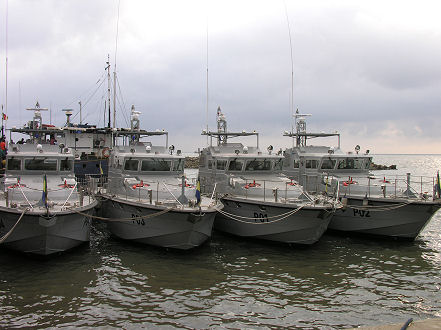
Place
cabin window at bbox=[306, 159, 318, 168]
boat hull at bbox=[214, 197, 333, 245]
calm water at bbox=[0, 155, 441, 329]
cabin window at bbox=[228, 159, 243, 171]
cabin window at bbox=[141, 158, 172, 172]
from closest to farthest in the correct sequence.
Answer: calm water at bbox=[0, 155, 441, 329] → boat hull at bbox=[214, 197, 333, 245] → cabin window at bbox=[141, 158, 172, 172] → cabin window at bbox=[228, 159, 243, 171] → cabin window at bbox=[306, 159, 318, 168]

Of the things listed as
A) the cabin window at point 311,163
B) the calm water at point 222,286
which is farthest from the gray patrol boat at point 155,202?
the cabin window at point 311,163

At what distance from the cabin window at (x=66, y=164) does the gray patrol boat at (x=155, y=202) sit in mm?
1711

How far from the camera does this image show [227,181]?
16.8 meters

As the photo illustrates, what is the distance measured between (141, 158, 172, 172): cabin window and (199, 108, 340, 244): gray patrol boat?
225cm

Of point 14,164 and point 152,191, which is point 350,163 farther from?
point 14,164

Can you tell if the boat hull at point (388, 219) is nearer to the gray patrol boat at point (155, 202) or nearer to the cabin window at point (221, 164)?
the cabin window at point (221, 164)

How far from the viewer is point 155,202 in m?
12.9

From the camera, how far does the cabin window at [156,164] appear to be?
16.0m

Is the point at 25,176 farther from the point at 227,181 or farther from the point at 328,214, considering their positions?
the point at 328,214

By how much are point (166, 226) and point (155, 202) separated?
0.87 m

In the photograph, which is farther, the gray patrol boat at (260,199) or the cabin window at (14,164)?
the cabin window at (14,164)

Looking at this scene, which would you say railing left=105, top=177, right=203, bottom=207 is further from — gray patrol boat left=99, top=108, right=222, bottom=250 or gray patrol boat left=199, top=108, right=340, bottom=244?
gray patrol boat left=199, top=108, right=340, bottom=244

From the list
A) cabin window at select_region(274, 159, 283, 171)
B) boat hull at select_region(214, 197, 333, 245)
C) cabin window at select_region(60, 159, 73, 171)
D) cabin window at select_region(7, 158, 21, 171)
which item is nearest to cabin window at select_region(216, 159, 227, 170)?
cabin window at select_region(274, 159, 283, 171)

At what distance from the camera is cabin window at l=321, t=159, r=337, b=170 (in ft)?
61.0
